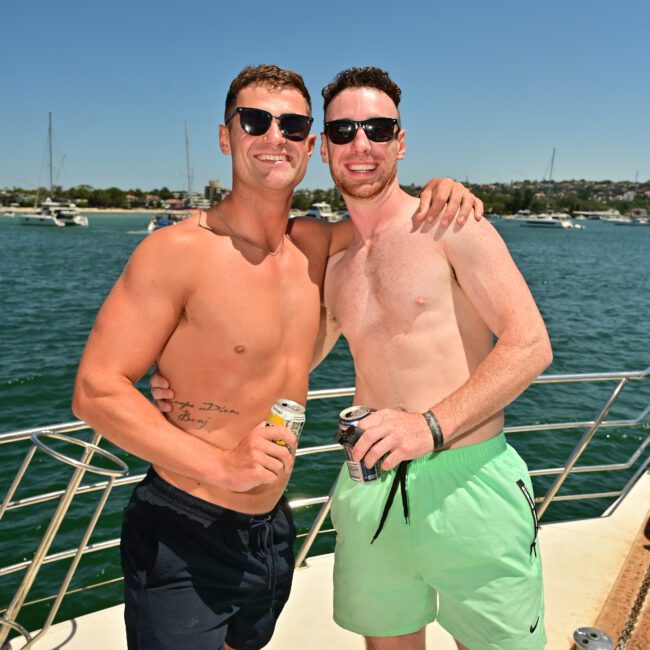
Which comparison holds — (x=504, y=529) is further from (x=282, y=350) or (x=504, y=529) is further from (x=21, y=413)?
(x=21, y=413)

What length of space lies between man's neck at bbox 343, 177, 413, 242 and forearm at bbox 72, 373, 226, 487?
3.74 feet

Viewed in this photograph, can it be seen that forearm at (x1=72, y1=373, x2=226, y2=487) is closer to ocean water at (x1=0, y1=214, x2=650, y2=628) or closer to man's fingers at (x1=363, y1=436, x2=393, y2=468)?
man's fingers at (x1=363, y1=436, x2=393, y2=468)

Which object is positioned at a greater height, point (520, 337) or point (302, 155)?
point (302, 155)

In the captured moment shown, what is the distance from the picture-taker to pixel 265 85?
221 centimetres

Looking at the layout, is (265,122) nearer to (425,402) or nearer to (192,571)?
(425,402)

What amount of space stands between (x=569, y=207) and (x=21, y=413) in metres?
174

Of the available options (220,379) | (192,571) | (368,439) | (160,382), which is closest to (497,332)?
(368,439)

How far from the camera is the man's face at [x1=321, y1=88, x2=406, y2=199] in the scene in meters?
2.34

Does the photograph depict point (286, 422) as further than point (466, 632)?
No

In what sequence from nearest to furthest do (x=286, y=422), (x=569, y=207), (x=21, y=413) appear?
(x=286, y=422), (x=21, y=413), (x=569, y=207)

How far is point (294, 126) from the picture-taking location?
2215mm

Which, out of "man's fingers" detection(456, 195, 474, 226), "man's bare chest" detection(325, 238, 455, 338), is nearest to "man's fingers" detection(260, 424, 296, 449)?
"man's bare chest" detection(325, 238, 455, 338)

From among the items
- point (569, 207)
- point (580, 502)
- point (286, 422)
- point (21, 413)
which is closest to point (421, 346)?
point (286, 422)

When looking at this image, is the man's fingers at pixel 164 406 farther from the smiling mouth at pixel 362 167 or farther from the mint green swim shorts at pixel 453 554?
the smiling mouth at pixel 362 167
